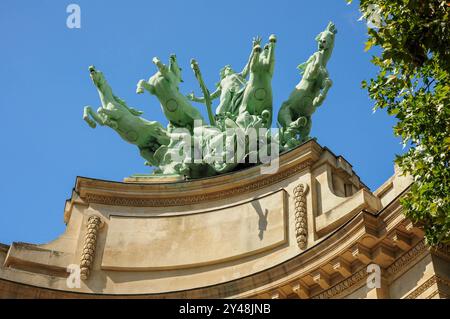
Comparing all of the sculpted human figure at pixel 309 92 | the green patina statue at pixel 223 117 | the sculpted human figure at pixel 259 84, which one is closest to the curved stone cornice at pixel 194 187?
the green patina statue at pixel 223 117

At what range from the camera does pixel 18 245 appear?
20.4 m

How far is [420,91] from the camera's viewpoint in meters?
14.7

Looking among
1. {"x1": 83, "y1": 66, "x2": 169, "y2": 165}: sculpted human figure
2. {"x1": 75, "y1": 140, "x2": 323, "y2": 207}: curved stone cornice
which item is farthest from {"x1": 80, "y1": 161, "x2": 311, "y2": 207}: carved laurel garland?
{"x1": 83, "y1": 66, "x2": 169, "y2": 165}: sculpted human figure

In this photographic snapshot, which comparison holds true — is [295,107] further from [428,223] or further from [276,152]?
[428,223]

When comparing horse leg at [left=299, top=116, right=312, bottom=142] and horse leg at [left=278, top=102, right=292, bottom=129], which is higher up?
horse leg at [left=278, top=102, right=292, bottom=129]

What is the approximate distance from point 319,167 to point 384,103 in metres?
5.41

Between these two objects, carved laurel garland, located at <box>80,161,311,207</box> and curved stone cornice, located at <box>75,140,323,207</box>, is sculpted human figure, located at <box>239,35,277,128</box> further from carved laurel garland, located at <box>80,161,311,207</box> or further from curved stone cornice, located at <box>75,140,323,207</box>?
carved laurel garland, located at <box>80,161,311,207</box>

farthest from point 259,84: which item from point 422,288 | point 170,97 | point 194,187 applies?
point 422,288

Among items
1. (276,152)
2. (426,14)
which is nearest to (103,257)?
(276,152)

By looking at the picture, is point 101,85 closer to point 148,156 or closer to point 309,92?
point 148,156

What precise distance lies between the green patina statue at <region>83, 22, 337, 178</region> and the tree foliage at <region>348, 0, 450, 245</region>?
6.35 meters

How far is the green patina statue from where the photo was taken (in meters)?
21.9

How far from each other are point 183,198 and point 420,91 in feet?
25.9

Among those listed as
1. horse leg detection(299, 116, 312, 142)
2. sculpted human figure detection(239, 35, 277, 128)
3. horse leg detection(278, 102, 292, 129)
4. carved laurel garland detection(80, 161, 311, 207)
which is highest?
sculpted human figure detection(239, 35, 277, 128)
